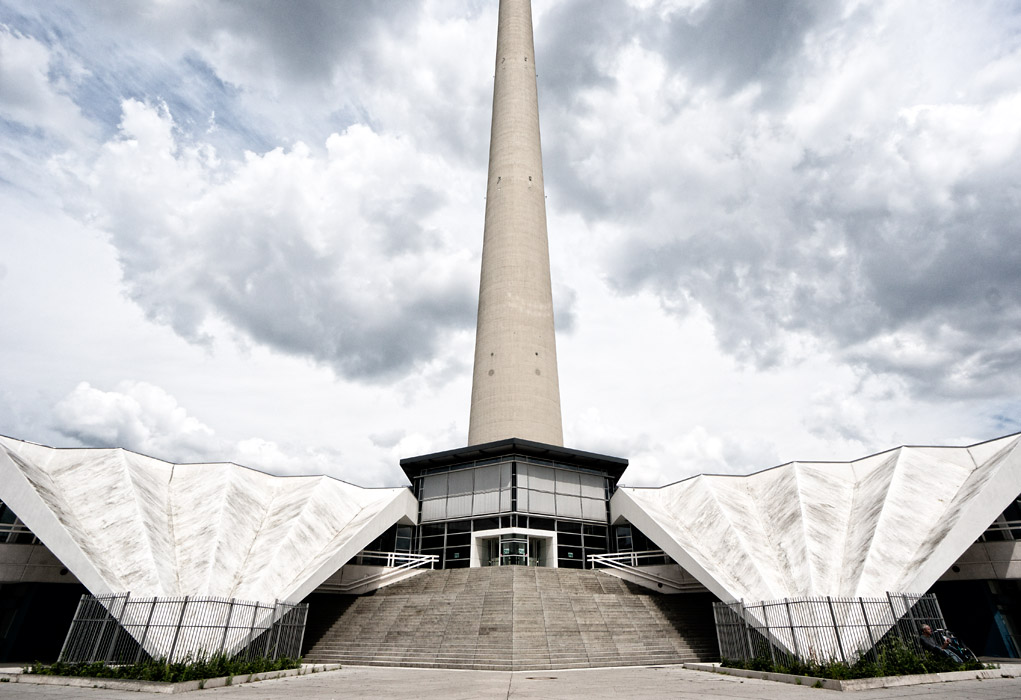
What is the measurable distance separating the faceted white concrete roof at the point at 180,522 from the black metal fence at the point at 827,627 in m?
18.3

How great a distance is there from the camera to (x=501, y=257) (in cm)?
4775

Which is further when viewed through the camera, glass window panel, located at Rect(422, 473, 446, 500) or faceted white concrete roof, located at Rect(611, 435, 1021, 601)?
glass window panel, located at Rect(422, 473, 446, 500)

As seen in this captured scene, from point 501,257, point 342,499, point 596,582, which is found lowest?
point 596,582

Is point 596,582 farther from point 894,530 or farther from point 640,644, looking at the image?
point 894,530

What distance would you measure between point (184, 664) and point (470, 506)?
2326 cm

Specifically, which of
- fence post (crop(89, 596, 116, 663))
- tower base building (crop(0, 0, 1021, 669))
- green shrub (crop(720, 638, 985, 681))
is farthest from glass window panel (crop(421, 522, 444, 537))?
green shrub (crop(720, 638, 985, 681))

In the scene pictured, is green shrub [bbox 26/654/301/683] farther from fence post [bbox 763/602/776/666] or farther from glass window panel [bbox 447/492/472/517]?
glass window panel [bbox 447/492/472/517]

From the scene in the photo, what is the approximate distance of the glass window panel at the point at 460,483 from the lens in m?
40.1

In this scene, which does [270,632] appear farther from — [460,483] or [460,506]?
[460,483]

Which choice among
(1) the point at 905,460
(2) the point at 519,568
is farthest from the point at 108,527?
(1) the point at 905,460

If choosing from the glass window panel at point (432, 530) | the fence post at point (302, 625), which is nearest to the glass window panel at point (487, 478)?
the glass window panel at point (432, 530)

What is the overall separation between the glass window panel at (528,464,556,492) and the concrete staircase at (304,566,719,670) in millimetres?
7610

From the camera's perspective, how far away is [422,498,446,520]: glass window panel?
40566mm

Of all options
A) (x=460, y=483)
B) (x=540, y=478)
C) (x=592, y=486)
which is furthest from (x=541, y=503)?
(x=460, y=483)
